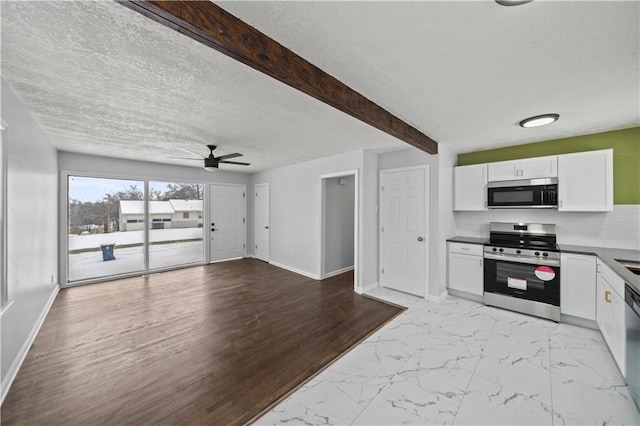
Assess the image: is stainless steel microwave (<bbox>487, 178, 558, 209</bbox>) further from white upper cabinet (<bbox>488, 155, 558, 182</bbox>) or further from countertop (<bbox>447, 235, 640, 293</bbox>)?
countertop (<bbox>447, 235, 640, 293</bbox>)

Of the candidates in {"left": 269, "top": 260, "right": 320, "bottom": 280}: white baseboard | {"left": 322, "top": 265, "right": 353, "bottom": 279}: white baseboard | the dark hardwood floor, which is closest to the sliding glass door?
the dark hardwood floor

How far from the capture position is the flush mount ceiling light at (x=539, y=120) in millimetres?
2582

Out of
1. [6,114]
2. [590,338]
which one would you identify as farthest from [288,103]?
[590,338]

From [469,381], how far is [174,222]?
6628mm

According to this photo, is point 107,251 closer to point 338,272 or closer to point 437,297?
point 338,272

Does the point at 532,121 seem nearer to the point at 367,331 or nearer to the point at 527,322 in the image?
the point at 527,322

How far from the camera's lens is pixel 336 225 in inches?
210

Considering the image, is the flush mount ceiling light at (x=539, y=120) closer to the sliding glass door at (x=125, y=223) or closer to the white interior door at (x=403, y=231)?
the white interior door at (x=403, y=231)

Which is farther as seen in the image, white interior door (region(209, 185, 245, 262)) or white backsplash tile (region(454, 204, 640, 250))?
white interior door (region(209, 185, 245, 262))

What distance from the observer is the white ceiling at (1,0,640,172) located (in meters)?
1.29

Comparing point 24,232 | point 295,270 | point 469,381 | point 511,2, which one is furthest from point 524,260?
point 24,232

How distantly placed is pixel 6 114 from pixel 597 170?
6.02m

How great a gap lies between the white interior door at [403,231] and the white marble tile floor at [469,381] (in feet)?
3.64

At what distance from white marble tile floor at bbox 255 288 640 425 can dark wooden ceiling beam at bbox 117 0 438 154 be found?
2.31 m
